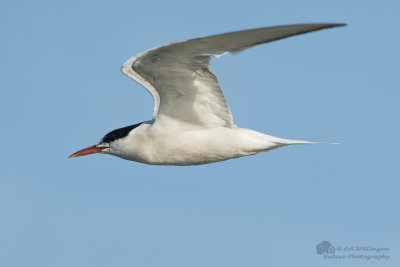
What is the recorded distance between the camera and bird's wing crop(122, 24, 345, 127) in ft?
19.3

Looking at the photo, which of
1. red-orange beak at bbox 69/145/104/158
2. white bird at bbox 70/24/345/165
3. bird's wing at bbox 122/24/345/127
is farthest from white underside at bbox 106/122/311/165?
red-orange beak at bbox 69/145/104/158

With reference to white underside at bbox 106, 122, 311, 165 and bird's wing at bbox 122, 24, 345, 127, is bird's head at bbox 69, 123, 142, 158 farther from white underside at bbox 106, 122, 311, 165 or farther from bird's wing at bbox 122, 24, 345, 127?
bird's wing at bbox 122, 24, 345, 127

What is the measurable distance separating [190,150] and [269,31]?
10.4 feet

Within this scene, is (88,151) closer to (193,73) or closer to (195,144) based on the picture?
(195,144)

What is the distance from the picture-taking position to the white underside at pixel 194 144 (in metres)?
8.38

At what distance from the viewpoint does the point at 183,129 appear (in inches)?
Result: 337

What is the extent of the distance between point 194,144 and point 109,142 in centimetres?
140

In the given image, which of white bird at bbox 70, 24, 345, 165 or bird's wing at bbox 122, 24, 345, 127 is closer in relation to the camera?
bird's wing at bbox 122, 24, 345, 127

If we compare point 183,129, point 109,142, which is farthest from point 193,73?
point 109,142

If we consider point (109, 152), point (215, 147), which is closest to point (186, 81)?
point (215, 147)

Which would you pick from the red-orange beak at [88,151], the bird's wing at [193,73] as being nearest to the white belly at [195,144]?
the bird's wing at [193,73]

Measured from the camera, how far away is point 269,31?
5.66 m

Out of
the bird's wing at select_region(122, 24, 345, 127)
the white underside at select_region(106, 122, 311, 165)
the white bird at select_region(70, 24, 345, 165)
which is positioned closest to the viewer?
the bird's wing at select_region(122, 24, 345, 127)

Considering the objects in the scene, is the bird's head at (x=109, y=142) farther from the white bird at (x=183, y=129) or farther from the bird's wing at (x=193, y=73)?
the bird's wing at (x=193, y=73)
